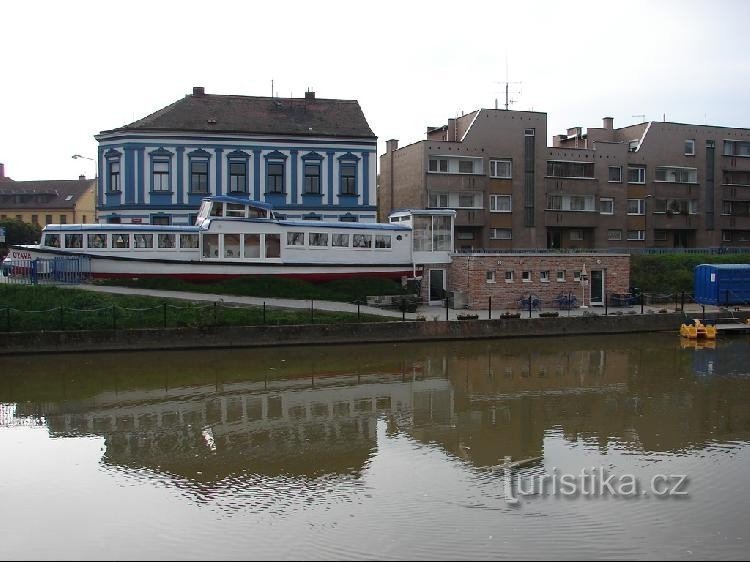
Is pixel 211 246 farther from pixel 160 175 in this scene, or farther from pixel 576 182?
pixel 576 182

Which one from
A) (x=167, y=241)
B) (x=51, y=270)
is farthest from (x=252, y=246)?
(x=51, y=270)

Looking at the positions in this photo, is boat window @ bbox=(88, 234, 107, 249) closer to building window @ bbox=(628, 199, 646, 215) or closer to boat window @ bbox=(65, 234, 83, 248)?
boat window @ bbox=(65, 234, 83, 248)

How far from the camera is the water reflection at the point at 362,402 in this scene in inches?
582

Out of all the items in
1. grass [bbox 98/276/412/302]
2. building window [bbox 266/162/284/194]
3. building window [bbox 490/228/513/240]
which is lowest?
grass [bbox 98/276/412/302]

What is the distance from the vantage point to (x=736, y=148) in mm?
54938

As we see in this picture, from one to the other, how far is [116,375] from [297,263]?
1290 centimetres

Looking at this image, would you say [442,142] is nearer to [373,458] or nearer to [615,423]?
[615,423]

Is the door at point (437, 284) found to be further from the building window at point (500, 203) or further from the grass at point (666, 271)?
the building window at point (500, 203)

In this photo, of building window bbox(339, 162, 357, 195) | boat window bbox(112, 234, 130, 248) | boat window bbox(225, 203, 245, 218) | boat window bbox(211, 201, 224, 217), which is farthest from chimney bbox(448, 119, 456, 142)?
boat window bbox(112, 234, 130, 248)

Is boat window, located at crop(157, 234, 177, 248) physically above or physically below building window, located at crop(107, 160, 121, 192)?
below

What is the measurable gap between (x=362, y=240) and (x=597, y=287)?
39.4 feet

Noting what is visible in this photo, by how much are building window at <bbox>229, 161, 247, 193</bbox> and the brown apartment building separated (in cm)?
1131

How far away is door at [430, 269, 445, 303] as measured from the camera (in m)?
36.4

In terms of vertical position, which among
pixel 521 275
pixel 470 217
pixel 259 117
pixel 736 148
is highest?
pixel 736 148
